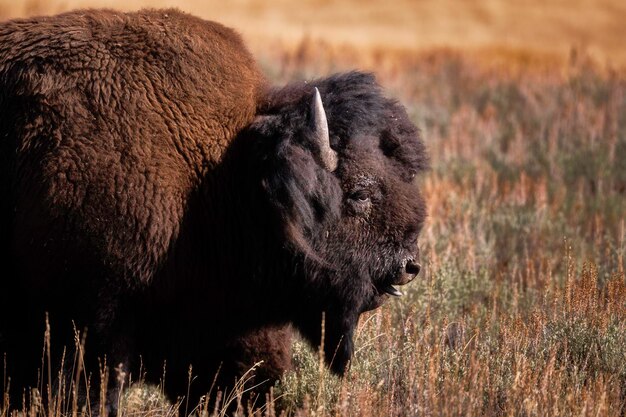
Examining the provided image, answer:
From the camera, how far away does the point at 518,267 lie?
746 centimetres

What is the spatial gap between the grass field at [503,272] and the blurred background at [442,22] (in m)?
11.7

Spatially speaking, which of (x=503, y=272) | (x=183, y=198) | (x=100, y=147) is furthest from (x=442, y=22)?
(x=100, y=147)

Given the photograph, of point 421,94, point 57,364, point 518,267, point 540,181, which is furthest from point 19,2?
point 57,364

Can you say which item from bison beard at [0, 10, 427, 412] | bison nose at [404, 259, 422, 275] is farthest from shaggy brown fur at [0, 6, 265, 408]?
bison nose at [404, 259, 422, 275]

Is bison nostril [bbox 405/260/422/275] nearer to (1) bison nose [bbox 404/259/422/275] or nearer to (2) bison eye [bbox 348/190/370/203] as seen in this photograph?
(1) bison nose [bbox 404/259/422/275]

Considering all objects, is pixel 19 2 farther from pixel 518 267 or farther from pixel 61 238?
pixel 61 238

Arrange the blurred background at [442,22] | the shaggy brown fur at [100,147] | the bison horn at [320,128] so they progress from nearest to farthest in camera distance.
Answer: the shaggy brown fur at [100,147] → the bison horn at [320,128] → the blurred background at [442,22]

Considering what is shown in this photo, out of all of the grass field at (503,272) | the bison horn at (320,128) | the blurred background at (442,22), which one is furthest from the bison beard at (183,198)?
the blurred background at (442,22)

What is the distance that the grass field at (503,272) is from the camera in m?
4.67

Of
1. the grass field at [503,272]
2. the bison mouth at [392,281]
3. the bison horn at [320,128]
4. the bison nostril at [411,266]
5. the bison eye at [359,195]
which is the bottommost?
the grass field at [503,272]

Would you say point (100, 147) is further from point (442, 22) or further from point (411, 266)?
point (442, 22)

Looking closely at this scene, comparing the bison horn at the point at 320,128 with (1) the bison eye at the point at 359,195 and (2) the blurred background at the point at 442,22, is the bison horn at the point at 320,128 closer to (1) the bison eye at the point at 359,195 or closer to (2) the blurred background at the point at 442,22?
(1) the bison eye at the point at 359,195

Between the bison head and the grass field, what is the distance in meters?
0.38

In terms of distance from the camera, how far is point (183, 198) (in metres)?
4.63
